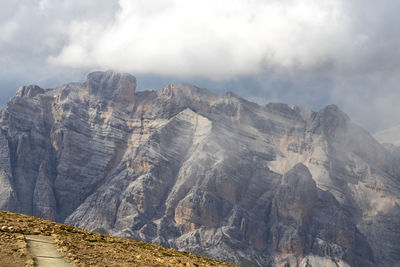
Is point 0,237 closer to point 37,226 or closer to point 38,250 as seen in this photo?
point 38,250

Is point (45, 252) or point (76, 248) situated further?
point (76, 248)

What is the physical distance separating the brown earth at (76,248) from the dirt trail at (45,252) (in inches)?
Result: 24.8

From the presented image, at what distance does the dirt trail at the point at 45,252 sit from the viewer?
142ft

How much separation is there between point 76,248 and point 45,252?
495cm

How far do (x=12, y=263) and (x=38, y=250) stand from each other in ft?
16.4

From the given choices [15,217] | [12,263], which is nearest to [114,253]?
[12,263]

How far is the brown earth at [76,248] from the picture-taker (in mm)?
44500

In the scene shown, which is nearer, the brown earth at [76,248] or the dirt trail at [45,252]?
the dirt trail at [45,252]

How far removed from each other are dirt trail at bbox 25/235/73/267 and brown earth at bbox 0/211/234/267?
630 mm

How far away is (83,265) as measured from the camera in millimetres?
44031

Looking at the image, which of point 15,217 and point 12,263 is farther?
point 15,217

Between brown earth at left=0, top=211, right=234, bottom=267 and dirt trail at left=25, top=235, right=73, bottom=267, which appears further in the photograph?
brown earth at left=0, top=211, right=234, bottom=267

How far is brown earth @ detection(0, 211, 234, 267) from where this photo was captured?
44.5 meters

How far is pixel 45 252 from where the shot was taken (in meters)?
46.2
